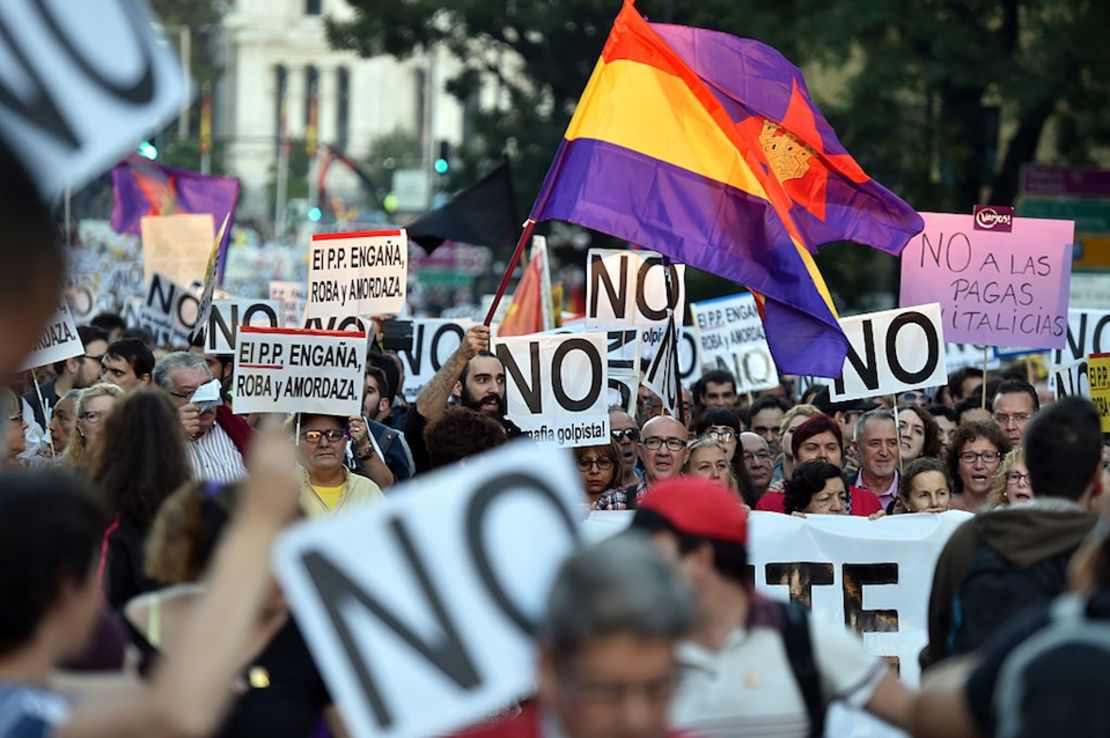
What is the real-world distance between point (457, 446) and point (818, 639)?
8.18 feet

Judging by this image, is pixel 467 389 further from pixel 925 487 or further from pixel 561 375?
pixel 925 487

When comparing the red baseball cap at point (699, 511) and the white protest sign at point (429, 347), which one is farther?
the white protest sign at point (429, 347)

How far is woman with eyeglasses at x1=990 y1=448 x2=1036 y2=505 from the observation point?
794cm

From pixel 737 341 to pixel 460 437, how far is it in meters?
9.01

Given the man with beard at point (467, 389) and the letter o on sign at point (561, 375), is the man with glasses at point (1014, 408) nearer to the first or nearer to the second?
the letter o on sign at point (561, 375)

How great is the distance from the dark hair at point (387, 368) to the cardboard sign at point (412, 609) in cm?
767

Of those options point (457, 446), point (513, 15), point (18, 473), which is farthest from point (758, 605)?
point (513, 15)

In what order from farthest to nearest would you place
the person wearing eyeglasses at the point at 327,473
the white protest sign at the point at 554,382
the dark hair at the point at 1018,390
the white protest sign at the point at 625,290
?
the white protest sign at the point at 625,290
the dark hair at the point at 1018,390
the white protest sign at the point at 554,382
the person wearing eyeglasses at the point at 327,473

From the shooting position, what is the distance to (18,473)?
12.0ft

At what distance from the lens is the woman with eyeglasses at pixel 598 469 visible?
910 centimetres

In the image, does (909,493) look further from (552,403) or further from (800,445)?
(552,403)

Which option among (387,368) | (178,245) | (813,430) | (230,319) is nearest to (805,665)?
(813,430)

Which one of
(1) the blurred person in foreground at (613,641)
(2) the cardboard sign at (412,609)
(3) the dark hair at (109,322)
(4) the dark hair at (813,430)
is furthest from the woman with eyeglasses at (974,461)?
(3) the dark hair at (109,322)

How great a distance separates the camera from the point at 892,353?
431 inches
